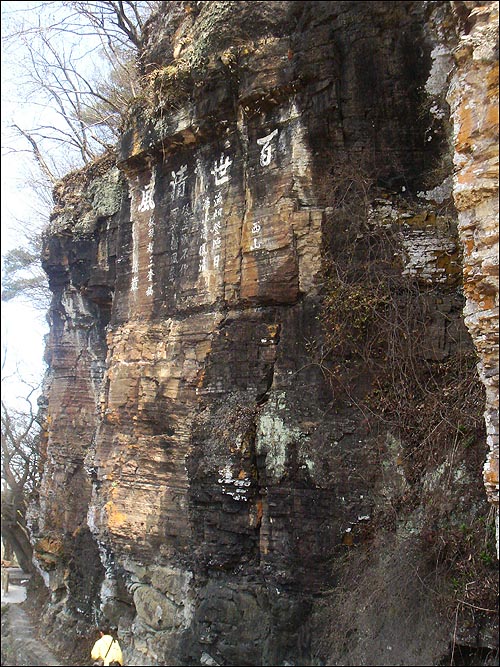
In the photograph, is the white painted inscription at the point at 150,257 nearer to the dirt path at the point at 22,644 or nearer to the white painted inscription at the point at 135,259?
the white painted inscription at the point at 135,259

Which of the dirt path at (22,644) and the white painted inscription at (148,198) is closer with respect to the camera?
the white painted inscription at (148,198)

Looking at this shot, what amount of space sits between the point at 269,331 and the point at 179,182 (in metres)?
3.02

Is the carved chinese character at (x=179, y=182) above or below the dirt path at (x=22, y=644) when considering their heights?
above

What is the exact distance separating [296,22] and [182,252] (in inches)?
131

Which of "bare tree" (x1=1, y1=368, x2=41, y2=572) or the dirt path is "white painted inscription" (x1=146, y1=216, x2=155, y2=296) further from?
"bare tree" (x1=1, y1=368, x2=41, y2=572)

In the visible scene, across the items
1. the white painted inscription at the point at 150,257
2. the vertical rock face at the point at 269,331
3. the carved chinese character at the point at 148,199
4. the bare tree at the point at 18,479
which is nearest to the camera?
the vertical rock face at the point at 269,331

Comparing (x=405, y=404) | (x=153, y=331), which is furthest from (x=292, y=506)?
(x=153, y=331)

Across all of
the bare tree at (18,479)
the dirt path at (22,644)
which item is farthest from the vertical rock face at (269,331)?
the bare tree at (18,479)

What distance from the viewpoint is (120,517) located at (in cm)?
905

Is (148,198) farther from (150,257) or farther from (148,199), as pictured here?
(150,257)

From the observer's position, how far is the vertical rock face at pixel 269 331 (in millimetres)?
6754

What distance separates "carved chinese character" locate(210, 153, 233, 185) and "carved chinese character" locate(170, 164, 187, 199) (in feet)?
2.16

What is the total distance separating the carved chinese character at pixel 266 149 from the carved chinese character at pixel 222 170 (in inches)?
23.9

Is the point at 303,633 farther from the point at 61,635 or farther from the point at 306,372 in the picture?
the point at 61,635
